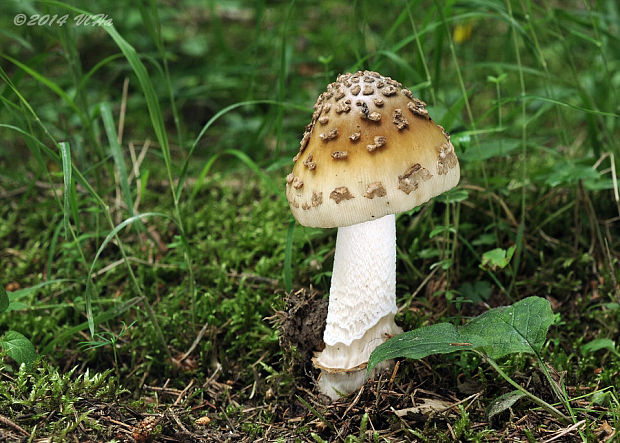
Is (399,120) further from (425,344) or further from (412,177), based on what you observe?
(425,344)

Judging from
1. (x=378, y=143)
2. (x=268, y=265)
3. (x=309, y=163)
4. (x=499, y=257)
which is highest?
(x=378, y=143)

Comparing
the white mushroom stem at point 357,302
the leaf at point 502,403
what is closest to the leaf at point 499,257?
the white mushroom stem at point 357,302

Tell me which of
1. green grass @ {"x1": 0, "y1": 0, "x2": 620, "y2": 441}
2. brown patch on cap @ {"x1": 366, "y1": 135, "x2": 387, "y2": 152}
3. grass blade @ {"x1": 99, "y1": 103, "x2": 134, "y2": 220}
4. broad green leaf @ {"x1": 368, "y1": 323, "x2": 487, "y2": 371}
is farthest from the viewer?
grass blade @ {"x1": 99, "y1": 103, "x2": 134, "y2": 220}

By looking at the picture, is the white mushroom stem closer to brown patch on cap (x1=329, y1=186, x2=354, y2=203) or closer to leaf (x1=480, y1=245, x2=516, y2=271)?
brown patch on cap (x1=329, y1=186, x2=354, y2=203)

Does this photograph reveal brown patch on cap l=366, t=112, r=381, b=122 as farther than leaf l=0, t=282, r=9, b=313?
No

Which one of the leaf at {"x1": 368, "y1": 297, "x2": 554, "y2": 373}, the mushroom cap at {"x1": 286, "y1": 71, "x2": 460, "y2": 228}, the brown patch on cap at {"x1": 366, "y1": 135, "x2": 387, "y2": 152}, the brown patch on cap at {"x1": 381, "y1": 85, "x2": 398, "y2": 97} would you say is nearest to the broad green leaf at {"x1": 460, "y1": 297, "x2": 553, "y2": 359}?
the leaf at {"x1": 368, "y1": 297, "x2": 554, "y2": 373}

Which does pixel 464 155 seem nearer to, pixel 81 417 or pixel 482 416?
pixel 482 416

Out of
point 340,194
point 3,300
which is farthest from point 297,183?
point 3,300
